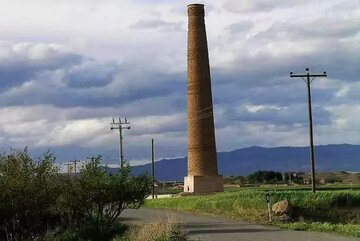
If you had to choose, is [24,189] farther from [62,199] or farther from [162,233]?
[162,233]

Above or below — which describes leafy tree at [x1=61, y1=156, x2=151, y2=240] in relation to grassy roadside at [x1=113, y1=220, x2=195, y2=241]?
above

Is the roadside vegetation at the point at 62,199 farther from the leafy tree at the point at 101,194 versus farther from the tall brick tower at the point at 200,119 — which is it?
the tall brick tower at the point at 200,119

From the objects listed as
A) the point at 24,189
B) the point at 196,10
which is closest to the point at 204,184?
the point at 196,10

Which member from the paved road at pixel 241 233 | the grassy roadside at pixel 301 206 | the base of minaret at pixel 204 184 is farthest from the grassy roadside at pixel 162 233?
the base of minaret at pixel 204 184

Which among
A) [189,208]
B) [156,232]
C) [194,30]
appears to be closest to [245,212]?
[189,208]

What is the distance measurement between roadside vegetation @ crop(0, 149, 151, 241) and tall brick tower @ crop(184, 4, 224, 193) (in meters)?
34.3

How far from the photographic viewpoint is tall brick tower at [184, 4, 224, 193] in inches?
2394

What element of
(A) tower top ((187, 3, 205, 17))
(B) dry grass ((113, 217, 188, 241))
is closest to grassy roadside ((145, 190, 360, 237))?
(B) dry grass ((113, 217, 188, 241))

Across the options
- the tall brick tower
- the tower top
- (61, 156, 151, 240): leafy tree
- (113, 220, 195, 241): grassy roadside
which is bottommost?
(113, 220, 195, 241): grassy roadside

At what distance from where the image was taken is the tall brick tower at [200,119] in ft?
200

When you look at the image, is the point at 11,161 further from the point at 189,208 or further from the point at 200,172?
the point at 200,172

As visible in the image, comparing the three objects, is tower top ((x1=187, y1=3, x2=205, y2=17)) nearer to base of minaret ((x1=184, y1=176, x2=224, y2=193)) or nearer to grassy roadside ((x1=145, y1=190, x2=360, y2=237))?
base of minaret ((x1=184, y1=176, x2=224, y2=193))

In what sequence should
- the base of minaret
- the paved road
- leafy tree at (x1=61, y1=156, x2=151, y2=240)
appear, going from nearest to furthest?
1. leafy tree at (x1=61, y1=156, x2=151, y2=240)
2. the paved road
3. the base of minaret

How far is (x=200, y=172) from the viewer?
60938 mm
